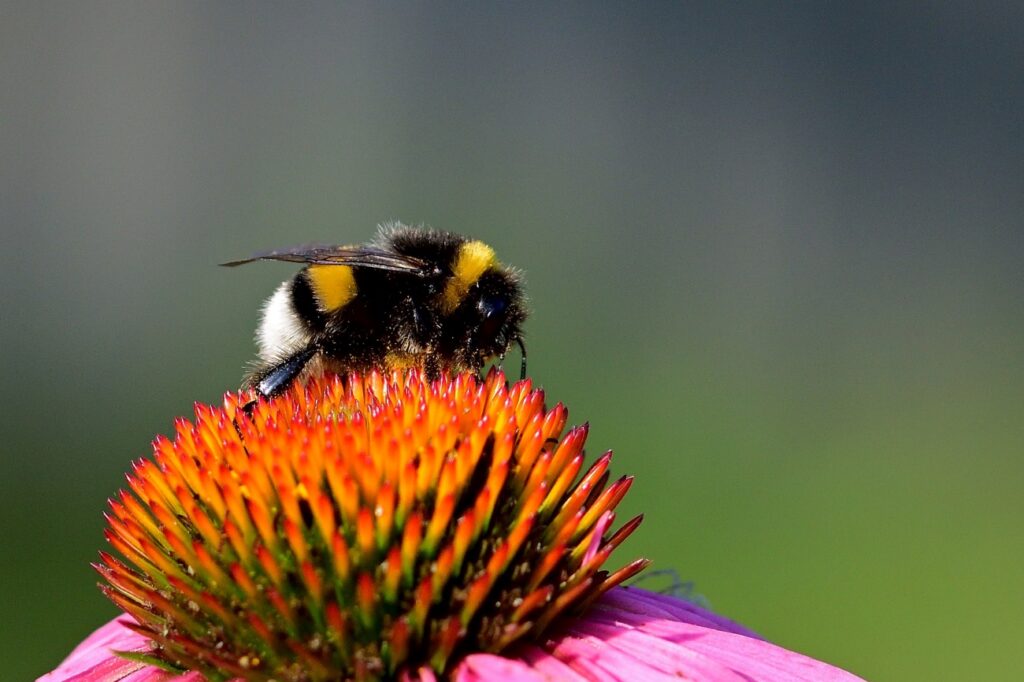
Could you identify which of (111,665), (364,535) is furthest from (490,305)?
(111,665)

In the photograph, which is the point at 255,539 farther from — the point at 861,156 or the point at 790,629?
the point at 861,156

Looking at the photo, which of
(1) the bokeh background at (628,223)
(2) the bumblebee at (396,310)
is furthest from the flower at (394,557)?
(1) the bokeh background at (628,223)

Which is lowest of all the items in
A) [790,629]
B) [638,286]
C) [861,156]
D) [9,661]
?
[9,661]

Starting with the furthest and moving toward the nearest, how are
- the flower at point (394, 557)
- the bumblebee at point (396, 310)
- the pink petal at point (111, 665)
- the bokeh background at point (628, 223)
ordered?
the bokeh background at point (628, 223), the bumblebee at point (396, 310), the pink petal at point (111, 665), the flower at point (394, 557)

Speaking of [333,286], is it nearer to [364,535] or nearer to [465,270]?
[465,270]

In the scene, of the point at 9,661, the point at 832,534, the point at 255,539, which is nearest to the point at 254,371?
the point at 255,539

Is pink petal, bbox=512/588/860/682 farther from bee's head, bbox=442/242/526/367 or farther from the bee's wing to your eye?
the bee's wing

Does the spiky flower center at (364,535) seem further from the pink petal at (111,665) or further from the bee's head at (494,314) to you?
the bee's head at (494,314)
